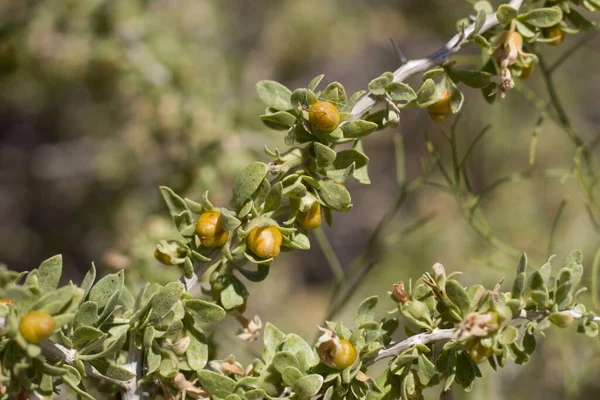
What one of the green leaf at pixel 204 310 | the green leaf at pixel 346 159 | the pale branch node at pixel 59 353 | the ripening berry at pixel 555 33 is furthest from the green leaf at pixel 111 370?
the ripening berry at pixel 555 33

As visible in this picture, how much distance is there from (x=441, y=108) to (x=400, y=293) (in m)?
0.33

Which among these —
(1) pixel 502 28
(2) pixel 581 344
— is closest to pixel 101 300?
(1) pixel 502 28

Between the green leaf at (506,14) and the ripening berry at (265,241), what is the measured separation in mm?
521

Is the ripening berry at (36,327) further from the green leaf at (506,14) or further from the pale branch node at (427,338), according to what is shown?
the green leaf at (506,14)

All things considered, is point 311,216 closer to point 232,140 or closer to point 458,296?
point 458,296

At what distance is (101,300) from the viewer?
900mm

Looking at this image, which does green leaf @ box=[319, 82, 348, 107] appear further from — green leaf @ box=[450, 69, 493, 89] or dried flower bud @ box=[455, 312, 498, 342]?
dried flower bud @ box=[455, 312, 498, 342]

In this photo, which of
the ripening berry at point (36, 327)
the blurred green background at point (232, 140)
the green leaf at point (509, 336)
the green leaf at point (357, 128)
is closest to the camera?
the ripening berry at point (36, 327)

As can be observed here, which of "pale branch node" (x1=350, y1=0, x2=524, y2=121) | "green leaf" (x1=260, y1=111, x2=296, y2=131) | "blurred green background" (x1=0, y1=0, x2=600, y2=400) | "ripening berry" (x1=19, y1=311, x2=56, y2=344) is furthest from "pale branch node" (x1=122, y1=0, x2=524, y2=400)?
"blurred green background" (x1=0, y1=0, x2=600, y2=400)

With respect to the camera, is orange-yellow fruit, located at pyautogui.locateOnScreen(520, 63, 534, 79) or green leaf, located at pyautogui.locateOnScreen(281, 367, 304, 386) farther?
orange-yellow fruit, located at pyautogui.locateOnScreen(520, 63, 534, 79)

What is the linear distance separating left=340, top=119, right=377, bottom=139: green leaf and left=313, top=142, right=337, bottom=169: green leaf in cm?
5

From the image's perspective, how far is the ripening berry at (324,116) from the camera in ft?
2.99

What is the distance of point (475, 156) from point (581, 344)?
4.70ft

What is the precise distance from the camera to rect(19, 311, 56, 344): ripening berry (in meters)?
0.73
